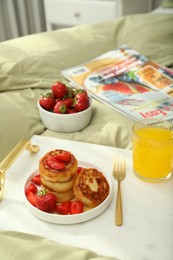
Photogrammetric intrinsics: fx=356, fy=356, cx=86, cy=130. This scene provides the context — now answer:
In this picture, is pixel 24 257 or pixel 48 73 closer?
pixel 24 257

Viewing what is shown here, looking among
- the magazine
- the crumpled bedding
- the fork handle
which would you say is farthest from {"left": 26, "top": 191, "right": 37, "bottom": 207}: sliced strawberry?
the magazine

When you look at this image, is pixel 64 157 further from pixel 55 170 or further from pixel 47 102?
pixel 47 102

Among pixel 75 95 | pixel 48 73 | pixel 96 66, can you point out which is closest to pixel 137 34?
pixel 96 66

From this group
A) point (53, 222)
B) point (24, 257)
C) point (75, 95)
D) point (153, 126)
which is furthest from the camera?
point (75, 95)

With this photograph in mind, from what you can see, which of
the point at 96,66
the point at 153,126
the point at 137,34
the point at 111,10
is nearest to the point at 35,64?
the point at 96,66

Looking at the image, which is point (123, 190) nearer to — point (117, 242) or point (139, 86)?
point (117, 242)

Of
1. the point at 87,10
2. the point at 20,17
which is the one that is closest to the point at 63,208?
the point at 87,10

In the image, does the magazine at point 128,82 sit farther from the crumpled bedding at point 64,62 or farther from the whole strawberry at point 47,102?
the whole strawberry at point 47,102

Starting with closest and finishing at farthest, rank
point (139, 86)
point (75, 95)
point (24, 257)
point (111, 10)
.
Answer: point (24, 257) → point (75, 95) → point (139, 86) → point (111, 10)
